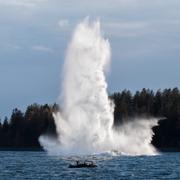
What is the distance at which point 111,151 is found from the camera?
543 ft

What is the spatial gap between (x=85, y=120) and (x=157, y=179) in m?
68.5

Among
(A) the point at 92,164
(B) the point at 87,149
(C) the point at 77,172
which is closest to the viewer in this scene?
(C) the point at 77,172

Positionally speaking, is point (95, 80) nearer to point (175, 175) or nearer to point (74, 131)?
point (74, 131)

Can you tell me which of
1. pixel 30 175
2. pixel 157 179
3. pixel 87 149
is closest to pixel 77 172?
pixel 30 175

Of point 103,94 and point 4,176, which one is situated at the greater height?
point 103,94

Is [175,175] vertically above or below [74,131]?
below

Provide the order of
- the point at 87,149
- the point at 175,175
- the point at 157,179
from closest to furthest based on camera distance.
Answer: the point at 157,179 → the point at 175,175 → the point at 87,149

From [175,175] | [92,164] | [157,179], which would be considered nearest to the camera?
[157,179]

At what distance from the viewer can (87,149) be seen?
534 feet

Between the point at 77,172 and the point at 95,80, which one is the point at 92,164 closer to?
the point at 77,172

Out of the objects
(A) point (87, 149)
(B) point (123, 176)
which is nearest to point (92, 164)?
(B) point (123, 176)

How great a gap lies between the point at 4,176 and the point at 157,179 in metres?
19.8

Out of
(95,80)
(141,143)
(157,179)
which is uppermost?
(95,80)

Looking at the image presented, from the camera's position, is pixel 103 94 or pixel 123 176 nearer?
pixel 123 176
